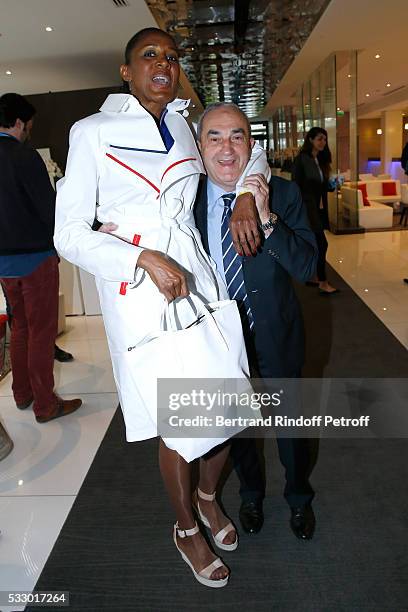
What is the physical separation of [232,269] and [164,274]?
1.42 ft

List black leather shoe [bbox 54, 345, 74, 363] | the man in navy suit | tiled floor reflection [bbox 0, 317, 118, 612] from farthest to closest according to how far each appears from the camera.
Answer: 1. black leather shoe [bbox 54, 345, 74, 363]
2. tiled floor reflection [bbox 0, 317, 118, 612]
3. the man in navy suit

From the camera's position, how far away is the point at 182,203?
55.5 inches

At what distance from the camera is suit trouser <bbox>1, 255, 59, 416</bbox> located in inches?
110

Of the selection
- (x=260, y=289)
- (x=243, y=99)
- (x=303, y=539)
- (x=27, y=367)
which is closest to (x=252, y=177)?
(x=260, y=289)

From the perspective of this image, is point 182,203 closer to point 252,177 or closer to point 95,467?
point 252,177

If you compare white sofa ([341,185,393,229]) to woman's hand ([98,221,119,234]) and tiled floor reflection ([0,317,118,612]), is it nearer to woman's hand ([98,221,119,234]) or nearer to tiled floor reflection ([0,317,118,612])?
tiled floor reflection ([0,317,118,612])

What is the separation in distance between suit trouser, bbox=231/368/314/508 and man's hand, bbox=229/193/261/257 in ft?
2.68

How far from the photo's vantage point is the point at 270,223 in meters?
1.46

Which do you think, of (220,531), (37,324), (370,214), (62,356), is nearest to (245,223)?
(220,531)

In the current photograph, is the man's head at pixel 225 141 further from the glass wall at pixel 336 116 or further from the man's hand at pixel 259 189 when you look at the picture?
the glass wall at pixel 336 116

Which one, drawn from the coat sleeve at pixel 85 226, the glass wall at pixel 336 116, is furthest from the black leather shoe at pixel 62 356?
the glass wall at pixel 336 116

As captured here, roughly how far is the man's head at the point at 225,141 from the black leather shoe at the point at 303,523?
127 centimetres

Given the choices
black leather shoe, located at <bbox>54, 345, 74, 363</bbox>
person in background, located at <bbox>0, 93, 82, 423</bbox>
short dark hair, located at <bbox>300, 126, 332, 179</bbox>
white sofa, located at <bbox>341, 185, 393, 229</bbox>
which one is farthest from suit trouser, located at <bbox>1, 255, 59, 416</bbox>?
white sofa, located at <bbox>341, 185, 393, 229</bbox>

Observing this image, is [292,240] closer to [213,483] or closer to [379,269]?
[213,483]
